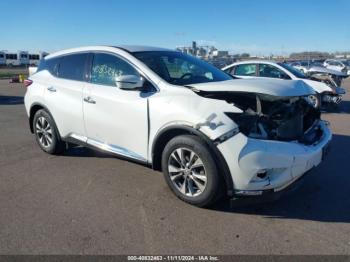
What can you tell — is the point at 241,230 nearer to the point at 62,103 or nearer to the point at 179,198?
the point at 179,198

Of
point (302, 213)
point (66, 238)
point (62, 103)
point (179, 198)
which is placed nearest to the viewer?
point (66, 238)

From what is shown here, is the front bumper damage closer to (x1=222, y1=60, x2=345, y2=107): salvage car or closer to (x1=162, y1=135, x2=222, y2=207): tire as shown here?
(x1=162, y1=135, x2=222, y2=207): tire

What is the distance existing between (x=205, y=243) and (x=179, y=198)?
98cm

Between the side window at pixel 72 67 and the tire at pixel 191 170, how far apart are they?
6.76 ft

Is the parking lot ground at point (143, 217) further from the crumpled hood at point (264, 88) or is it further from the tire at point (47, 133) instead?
the crumpled hood at point (264, 88)

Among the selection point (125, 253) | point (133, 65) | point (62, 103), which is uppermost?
point (133, 65)

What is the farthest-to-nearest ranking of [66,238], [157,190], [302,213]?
[157,190]
[302,213]
[66,238]

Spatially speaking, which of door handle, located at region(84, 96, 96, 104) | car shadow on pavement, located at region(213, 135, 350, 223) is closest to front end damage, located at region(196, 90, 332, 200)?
car shadow on pavement, located at region(213, 135, 350, 223)

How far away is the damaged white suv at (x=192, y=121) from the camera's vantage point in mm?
3686

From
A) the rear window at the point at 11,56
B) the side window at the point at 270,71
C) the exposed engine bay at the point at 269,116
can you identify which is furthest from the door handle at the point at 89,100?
the rear window at the point at 11,56

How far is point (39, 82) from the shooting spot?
613 cm

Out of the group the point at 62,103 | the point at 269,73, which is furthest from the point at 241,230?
the point at 269,73

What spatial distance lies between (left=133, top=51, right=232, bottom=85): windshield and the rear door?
109 centimetres

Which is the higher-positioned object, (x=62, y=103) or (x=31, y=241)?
(x=62, y=103)
